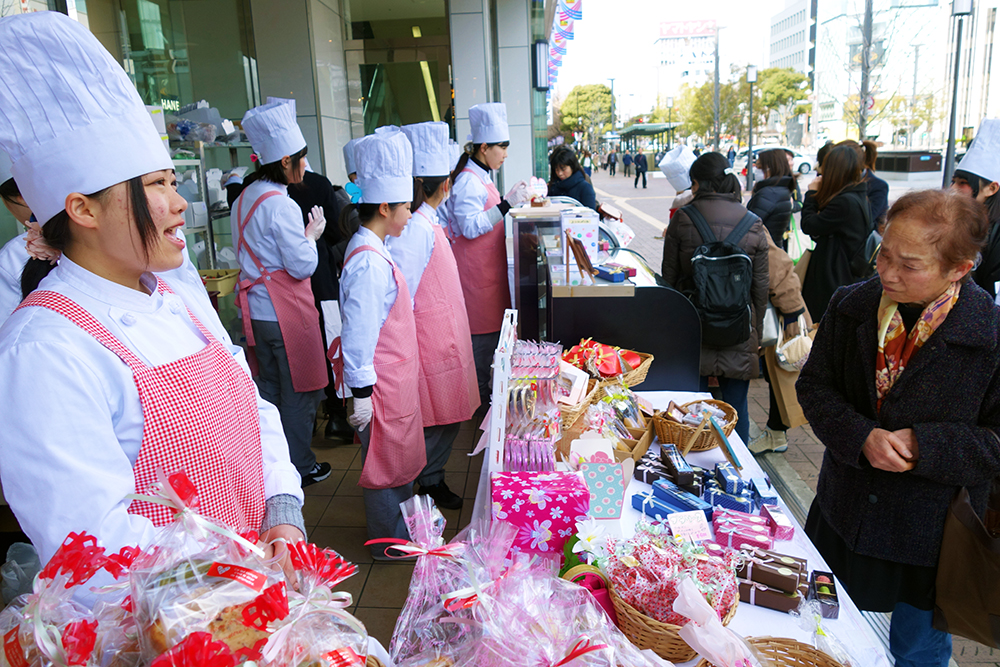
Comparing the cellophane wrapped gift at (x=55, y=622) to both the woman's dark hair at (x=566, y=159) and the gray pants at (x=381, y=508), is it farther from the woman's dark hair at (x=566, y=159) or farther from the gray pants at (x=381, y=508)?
the woman's dark hair at (x=566, y=159)

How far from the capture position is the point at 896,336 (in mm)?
2023

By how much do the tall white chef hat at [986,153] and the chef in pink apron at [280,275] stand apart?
12.0ft

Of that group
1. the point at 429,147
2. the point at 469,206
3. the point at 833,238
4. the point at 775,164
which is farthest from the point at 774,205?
the point at 429,147

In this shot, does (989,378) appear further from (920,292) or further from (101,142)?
(101,142)

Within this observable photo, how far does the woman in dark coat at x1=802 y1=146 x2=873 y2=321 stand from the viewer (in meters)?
4.53

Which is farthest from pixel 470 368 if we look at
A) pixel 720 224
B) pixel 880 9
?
pixel 880 9

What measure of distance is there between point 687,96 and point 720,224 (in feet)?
197

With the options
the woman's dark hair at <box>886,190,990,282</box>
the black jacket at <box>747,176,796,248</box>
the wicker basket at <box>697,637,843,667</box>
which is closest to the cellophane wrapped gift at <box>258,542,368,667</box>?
the wicker basket at <box>697,637,843,667</box>

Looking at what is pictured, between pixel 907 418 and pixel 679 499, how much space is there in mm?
737

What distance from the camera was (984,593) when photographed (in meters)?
1.91

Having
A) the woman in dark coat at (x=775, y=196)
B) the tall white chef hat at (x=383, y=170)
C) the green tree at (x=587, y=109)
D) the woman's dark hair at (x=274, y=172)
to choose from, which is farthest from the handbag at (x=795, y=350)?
the green tree at (x=587, y=109)

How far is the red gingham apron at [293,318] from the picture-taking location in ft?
12.6

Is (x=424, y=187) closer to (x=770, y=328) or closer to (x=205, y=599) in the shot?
(x=770, y=328)

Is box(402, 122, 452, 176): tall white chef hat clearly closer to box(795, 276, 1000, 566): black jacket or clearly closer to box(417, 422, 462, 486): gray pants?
box(417, 422, 462, 486): gray pants
